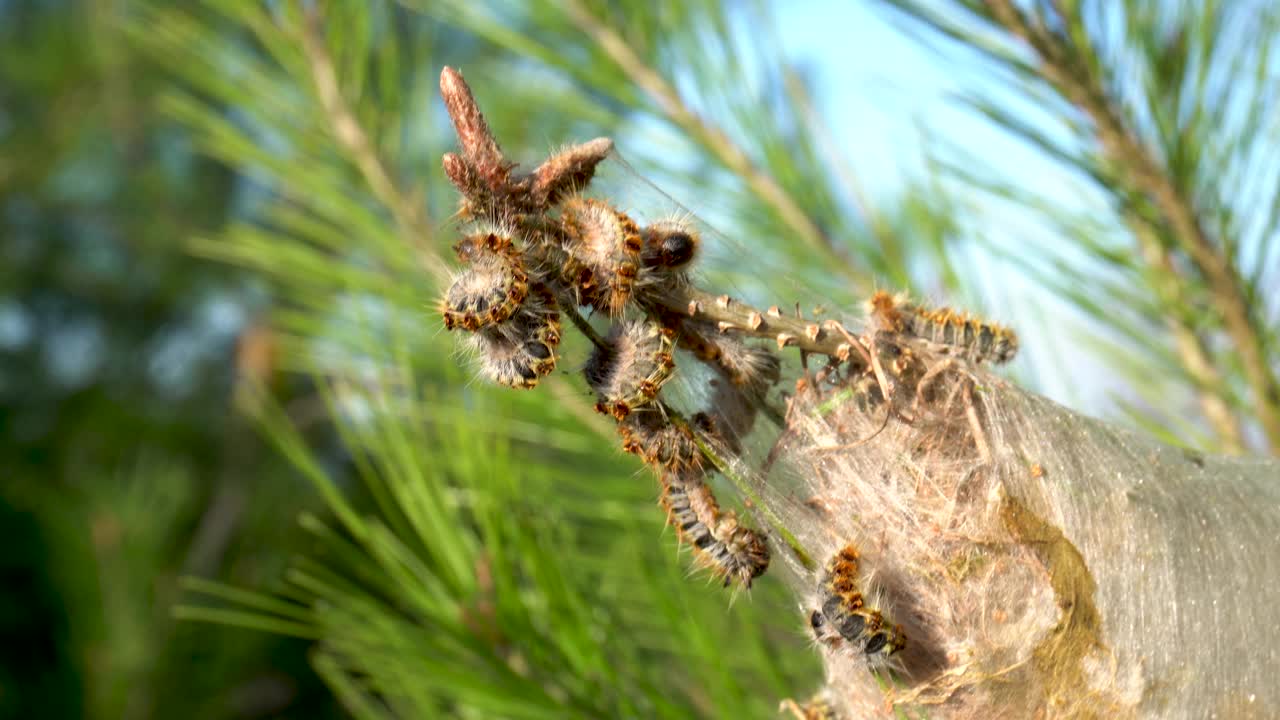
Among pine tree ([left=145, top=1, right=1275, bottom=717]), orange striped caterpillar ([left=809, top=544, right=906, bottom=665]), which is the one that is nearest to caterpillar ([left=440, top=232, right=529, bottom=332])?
pine tree ([left=145, top=1, right=1275, bottom=717])

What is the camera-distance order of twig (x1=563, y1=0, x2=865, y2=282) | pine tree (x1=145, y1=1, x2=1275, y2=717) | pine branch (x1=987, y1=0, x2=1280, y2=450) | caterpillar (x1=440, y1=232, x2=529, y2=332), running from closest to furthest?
caterpillar (x1=440, y1=232, x2=529, y2=332), pine tree (x1=145, y1=1, x2=1275, y2=717), pine branch (x1=987, y1=0, x2=1280, y2=450), twig (x1=563, y1=0, x2=865, y2=282)

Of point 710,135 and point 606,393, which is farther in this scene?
point 710,135

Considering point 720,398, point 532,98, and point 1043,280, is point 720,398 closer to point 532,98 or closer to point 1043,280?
point 1043,280

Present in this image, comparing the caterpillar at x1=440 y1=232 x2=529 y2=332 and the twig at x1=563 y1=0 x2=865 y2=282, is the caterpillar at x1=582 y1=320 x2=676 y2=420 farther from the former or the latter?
the twig at x1=563 y1=0 x2=865 y2=282

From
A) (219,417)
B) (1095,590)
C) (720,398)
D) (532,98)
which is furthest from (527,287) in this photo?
(219,417)

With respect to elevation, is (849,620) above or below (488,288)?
below

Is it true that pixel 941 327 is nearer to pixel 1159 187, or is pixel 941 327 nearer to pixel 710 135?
pixel 1159 187

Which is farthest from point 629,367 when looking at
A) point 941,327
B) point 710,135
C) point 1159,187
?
point 710,135
